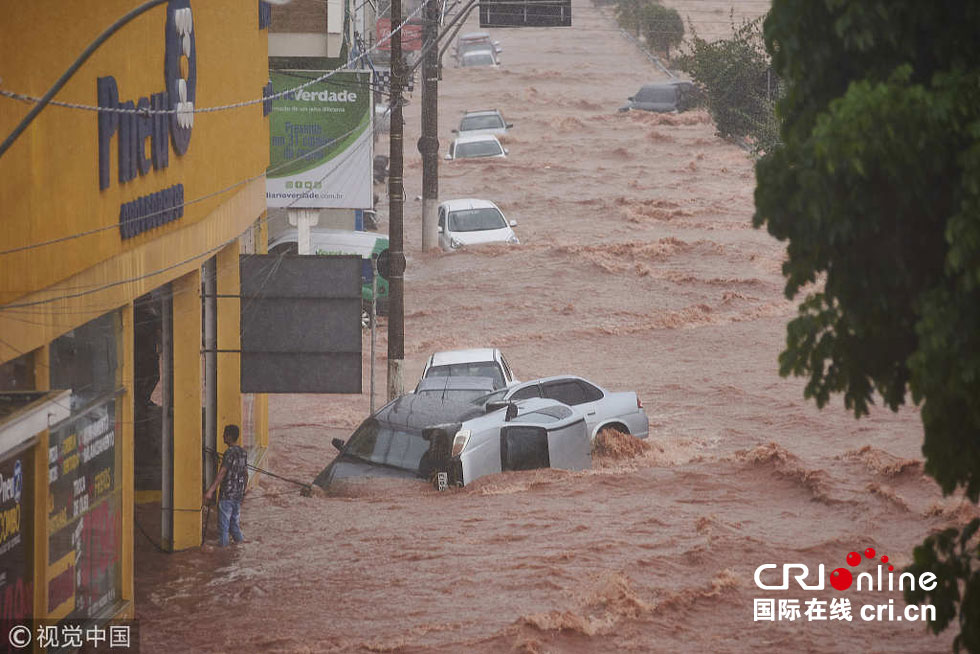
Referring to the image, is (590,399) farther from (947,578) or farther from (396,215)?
(947,578)

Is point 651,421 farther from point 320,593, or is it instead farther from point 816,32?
point 816,32

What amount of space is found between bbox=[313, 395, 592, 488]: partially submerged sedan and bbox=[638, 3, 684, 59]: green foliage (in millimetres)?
62665

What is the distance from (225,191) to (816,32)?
29.9 ft

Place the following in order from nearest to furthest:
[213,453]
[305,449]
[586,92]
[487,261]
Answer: [213,453] < [305,449] < [487,261] < [586,92]

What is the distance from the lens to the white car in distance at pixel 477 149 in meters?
47.4

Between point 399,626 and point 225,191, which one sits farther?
point 225,191

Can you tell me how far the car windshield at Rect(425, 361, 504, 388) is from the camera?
62.8 feet

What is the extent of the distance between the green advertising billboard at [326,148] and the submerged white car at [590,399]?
4784mm

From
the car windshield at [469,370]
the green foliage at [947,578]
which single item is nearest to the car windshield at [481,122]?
the car windshield at [469,370]

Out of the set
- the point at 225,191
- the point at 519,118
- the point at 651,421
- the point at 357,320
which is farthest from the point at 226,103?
the point at 519,118

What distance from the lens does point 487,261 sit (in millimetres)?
Answer: 31359

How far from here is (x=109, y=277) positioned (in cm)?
1025

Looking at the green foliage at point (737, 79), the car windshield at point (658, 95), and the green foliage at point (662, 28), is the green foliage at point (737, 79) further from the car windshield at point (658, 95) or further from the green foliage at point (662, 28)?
the green foliage at point (662, 28)

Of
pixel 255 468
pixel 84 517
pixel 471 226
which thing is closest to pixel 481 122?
pixel 471 226
